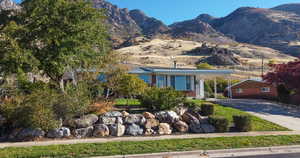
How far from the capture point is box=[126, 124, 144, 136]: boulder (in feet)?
36.4

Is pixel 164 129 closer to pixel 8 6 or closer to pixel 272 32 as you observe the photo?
pixel 8 6

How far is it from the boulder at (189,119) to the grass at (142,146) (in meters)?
2.02

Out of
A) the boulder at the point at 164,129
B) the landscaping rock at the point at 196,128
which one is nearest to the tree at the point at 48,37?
the boulder at the point at 164,129

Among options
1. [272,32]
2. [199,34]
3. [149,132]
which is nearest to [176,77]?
[149,132]

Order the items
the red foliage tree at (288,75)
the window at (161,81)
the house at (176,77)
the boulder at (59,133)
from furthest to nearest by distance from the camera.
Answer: the window at (161,81), the house at (176,77), the red foliage tree at (288,75), the boulder at (59,133)

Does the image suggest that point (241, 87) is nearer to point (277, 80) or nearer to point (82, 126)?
point (277, 80)

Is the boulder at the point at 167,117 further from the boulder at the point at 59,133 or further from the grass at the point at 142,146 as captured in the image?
the boulder at the point at 59,133

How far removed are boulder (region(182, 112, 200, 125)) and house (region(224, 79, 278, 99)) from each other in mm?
19582

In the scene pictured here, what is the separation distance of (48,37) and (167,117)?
22.5ft

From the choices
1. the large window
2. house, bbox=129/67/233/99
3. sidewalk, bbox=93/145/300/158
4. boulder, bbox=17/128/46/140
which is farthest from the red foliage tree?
boulder, bbox=17/128/46/140

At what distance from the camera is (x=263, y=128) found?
12641 mm

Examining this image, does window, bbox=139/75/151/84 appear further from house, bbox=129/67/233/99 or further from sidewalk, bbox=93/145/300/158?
sidewalk, bbox=93/145/300/158

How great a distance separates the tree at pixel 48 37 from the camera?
1111cm

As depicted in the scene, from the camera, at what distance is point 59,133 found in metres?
10.3
